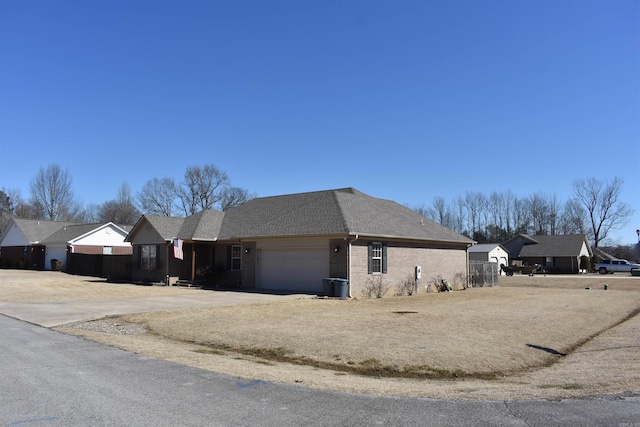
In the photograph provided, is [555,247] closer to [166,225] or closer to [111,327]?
[166,225]

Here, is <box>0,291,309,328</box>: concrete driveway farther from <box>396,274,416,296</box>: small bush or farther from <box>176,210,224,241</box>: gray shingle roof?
<box>176,210,224,241</box>: gray shingle roof

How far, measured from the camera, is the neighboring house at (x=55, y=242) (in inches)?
1827

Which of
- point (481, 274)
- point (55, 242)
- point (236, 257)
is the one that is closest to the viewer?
point (236, 257)

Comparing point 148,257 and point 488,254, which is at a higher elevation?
point 148,257

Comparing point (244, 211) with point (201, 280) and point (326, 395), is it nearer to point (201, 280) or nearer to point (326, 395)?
point (201, 280)

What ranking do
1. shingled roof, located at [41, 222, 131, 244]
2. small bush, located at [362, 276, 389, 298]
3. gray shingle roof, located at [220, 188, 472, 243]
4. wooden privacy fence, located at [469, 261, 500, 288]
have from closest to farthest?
small bush, located at [362, 276, 389, 298] < gray shingle roof, located at [220, 188, 472, 243] < wooden privacy fence, located at [469, 261, 500, 288] < shingled roof, located at [41, 222, 131, 244]

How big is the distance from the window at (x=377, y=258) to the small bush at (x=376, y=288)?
17.5 inches

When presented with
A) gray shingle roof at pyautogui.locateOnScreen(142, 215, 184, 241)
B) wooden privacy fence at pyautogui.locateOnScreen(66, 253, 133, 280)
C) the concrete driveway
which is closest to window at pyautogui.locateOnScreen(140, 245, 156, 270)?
gray shingle roof at pyautogui.locateOnScreen(142, 215, 184, 241)

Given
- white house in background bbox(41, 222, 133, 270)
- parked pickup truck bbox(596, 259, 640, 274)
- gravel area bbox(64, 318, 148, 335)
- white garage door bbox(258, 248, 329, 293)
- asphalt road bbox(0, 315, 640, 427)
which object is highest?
white house in background bbox(41, 222, 133, 270)

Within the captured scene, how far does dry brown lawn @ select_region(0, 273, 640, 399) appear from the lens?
315 inches

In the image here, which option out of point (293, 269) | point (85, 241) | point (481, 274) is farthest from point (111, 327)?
point (85, 241)

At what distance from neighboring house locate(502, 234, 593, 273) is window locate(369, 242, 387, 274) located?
45001 millimetres

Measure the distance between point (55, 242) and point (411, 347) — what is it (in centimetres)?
4620

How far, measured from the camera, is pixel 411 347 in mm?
10664
